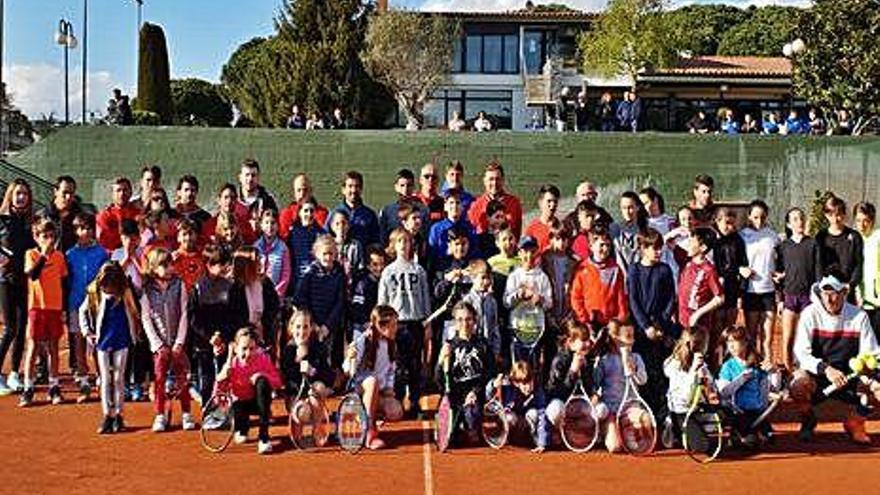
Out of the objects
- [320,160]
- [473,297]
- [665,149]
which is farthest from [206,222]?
[665,149]

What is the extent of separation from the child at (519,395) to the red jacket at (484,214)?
1.48 metres

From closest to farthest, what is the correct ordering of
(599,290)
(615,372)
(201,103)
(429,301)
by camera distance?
(615,372) < (599,290) < (429,301) < (201,103)

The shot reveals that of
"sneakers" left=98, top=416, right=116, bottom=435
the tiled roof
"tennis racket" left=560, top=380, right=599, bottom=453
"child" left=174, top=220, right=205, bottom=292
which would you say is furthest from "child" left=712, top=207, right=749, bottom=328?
the tiled roof

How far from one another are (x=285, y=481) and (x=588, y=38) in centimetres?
3361

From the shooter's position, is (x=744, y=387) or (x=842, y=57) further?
(x=842, y=57)

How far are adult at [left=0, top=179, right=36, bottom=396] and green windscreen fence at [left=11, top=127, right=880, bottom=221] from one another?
9.58 m

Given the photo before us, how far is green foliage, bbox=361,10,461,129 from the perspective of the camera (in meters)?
35.7

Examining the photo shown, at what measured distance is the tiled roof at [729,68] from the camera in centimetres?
3897

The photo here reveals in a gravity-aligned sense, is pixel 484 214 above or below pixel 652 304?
above

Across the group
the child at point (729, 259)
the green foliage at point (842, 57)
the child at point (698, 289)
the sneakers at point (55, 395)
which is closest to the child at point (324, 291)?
the sneakers at point (55, 395)

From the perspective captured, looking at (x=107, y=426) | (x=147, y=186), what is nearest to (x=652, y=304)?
(x=107, y=426)

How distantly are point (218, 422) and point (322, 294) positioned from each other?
1.22 metres

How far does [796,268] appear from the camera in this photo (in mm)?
9266

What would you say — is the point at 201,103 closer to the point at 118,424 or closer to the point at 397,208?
the point at 397,208
